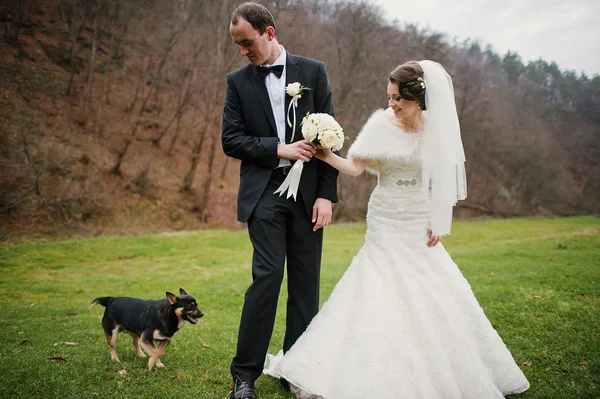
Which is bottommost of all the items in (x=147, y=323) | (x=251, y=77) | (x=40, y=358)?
(x=40, y=358)

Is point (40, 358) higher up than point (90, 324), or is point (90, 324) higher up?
point (40, 358)

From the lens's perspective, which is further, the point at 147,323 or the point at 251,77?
the point at 147,323

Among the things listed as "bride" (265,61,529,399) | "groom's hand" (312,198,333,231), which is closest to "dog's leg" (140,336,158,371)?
"bride" (265,61,529,399)

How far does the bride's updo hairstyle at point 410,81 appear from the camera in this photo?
3834mm

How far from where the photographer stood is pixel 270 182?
12.3ft

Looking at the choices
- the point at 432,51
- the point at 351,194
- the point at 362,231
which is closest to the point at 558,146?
the point at 432,51

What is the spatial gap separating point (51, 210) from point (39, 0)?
51.7ft

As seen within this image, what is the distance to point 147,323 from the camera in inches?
183

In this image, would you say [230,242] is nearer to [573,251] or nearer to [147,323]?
[573,251]

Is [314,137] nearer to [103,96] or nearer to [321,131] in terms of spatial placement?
[321,131]

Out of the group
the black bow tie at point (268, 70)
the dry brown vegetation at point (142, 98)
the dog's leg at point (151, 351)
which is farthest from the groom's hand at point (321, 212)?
the dry brown vegetation at point (142, 98)

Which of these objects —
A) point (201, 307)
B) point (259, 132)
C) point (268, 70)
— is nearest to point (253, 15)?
point (268, 70)

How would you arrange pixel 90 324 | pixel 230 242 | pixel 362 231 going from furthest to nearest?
1. pixel 362 231
2. pixel 230 242
3. pixel 90 324

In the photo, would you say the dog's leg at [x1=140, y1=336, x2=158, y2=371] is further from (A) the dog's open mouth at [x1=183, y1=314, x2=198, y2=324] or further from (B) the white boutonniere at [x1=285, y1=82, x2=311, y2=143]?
(B) the white boutonniere at [x1=285, y1=82, x2=311, y2=143]
